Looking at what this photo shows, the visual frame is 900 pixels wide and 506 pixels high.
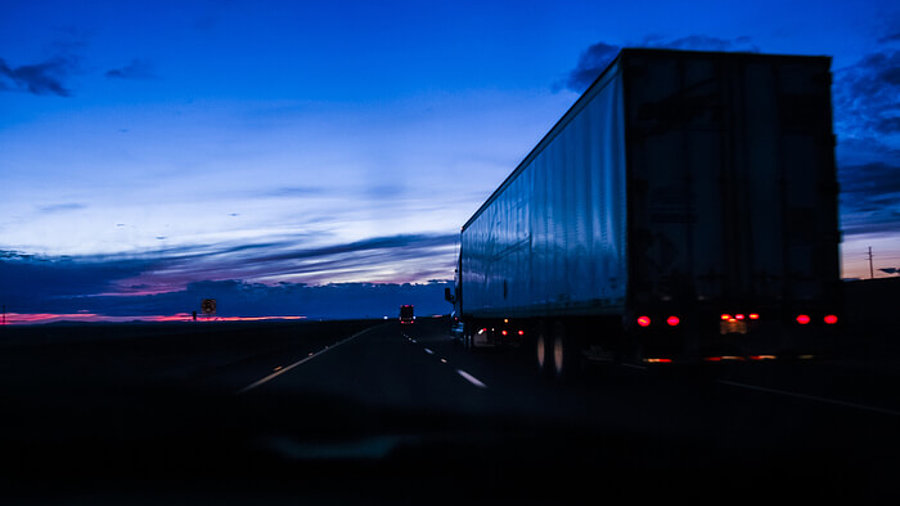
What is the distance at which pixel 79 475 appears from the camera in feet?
A: 21.9

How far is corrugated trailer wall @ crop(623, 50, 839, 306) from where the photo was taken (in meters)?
10.9

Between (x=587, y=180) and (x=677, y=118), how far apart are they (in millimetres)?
2108

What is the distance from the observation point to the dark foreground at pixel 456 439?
6016 millimetres

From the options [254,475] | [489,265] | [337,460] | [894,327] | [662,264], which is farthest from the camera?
[894,327]

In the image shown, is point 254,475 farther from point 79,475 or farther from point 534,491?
point 534,491

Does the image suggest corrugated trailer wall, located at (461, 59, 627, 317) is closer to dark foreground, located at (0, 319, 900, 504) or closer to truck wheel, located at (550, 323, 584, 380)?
truck wheel, located at (550, 323, 584, 380)

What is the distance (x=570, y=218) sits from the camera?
45.8 feet

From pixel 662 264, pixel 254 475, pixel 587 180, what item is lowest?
pixel 254 475

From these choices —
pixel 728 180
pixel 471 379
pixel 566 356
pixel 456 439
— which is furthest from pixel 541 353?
pixel 456 439

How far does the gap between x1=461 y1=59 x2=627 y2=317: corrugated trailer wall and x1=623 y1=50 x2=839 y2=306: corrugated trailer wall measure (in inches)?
14.4

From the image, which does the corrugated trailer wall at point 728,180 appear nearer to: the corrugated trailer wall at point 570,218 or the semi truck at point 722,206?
the semi truck at point 722,206

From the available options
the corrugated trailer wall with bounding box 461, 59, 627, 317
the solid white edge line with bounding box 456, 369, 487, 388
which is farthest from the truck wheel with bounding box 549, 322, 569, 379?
the solid white edge line with bounding box 456, 369, 487, 388

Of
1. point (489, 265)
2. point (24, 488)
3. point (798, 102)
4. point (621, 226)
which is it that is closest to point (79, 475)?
point (24, 488)

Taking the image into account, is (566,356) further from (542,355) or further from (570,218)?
(570,218)
